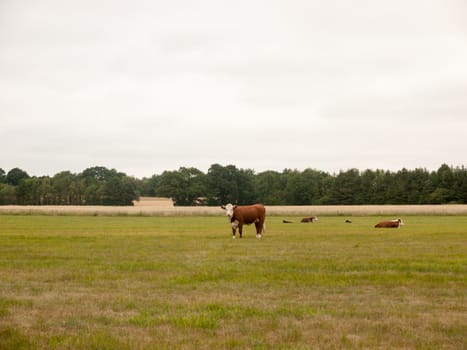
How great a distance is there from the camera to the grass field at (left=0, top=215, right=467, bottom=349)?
296 inches

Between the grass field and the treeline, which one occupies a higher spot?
the treeline

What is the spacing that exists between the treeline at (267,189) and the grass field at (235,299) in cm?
9892

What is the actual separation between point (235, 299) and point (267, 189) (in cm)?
13393

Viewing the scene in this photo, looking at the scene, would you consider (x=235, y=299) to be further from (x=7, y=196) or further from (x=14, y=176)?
(x=14, y=176)

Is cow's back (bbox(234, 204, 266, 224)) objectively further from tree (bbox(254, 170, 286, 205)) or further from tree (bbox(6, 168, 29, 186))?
tree (bbox(6, 168, 29, 186))

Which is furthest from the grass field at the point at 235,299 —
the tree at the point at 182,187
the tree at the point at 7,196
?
the tree at the point at 7,196

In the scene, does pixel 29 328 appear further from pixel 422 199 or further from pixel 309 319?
pixel 422 199

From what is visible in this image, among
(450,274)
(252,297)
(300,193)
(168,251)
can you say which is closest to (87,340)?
(252,297)

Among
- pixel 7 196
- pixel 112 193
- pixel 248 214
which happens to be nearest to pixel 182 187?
pixel 112 193

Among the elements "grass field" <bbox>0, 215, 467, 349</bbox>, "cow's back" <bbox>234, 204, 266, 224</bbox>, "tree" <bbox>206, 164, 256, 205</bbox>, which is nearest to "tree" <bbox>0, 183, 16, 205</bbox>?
"tree" <bbox>206, 164, 256, 205</bbox>

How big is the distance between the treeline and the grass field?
3894 inches

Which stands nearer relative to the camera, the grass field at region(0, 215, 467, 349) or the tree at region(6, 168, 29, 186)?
the grass field at region(0, 215, 467, 349)

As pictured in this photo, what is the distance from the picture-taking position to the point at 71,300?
10406mm

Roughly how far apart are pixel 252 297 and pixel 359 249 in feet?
32.5
